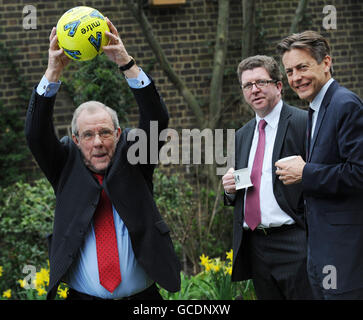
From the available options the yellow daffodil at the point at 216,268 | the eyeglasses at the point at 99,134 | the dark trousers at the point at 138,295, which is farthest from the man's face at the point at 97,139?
the yellow daffodil at the point at 216,268

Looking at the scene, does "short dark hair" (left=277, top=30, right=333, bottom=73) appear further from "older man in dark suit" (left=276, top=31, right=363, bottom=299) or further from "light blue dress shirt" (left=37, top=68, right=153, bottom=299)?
"light blue dress shirt" (left=37, top=68, right=153, bottom=299)

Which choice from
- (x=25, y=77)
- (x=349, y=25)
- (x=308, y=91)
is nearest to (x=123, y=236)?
(x=308, y=91)

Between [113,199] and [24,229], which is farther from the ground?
[113,199]

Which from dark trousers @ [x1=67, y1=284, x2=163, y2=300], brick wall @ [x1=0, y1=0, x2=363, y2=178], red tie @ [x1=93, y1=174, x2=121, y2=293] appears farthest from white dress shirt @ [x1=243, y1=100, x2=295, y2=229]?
brick wall @ [x1=0, y1=0, x2=363, y2=178]

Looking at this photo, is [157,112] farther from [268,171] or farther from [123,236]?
[268,171]

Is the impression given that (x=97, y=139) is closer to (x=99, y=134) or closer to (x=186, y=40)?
(x=99, y=134)

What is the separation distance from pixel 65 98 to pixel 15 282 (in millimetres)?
4168

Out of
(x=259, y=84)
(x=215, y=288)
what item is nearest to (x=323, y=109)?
(x=259, y=84)

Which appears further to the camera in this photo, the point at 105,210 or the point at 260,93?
the point at 260,93

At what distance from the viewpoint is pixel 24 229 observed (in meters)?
5.71

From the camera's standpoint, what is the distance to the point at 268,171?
10.9 ft

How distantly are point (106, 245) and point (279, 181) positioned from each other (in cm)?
116

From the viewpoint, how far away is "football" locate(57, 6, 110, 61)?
2.70 meters

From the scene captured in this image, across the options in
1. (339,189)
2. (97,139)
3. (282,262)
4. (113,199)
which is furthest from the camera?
(282,262)
